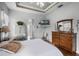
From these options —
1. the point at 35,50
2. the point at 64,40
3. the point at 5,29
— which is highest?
the point at 5,29

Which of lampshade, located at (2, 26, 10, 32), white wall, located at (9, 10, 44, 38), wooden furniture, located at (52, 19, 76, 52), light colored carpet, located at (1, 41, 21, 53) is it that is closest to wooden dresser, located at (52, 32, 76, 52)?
wooden furniture, located at (52, 19, 76, 52)

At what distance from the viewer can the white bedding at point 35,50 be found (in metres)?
1.93

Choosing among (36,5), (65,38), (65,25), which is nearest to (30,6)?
(36,5)

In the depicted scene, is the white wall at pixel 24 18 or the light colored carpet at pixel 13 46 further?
the white wall at pixel 24 18

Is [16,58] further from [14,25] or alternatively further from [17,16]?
[17,16]

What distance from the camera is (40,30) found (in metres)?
2.06

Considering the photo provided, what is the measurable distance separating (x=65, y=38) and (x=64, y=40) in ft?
0.13

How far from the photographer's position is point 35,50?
1.96 meters

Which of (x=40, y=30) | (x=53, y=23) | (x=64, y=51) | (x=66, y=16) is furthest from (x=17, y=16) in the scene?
(x=64, y=51)

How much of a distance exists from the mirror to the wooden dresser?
0.23 feet

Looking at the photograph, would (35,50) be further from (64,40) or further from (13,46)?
(64,40)

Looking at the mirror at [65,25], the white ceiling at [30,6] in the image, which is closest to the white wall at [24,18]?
the white ceiling at [30,6]

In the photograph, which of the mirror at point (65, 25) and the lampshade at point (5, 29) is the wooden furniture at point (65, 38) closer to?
the mirror at point (65, 25)

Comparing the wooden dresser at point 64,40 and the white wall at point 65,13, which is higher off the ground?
the white wall at point 65,13
